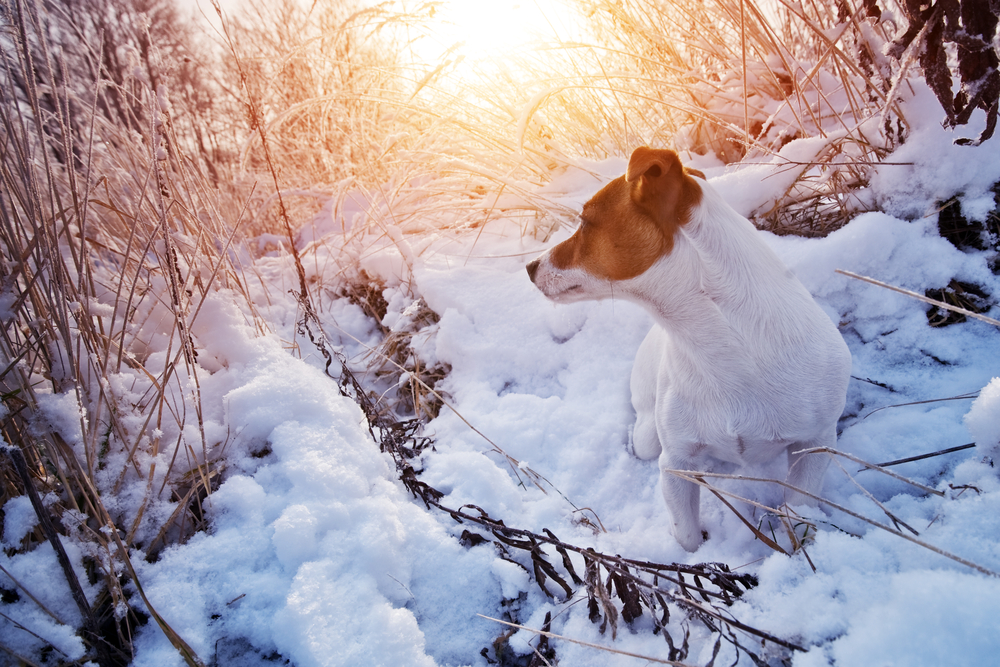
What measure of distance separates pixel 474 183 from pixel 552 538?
267cm

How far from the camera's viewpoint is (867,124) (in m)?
2.24

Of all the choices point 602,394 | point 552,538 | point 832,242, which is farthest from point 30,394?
point 832,242

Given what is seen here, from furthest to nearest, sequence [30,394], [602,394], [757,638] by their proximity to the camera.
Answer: [602,394]
[30,394]
[757,638]

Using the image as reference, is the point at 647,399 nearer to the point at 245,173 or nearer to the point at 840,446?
the point at 840,446

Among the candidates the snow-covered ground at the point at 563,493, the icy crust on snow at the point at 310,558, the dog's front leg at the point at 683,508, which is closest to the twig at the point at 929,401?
the snow-covered ground at the point at 563,493

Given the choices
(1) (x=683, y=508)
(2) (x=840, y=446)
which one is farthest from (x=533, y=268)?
(2) (x=840, y=446)

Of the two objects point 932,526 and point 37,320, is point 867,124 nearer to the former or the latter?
point 932,526

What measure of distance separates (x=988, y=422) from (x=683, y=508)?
2.57 feet

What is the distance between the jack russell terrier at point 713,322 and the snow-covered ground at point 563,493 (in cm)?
25

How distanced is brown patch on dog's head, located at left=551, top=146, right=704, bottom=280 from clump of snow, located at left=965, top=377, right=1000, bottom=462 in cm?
81

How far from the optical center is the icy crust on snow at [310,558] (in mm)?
1052

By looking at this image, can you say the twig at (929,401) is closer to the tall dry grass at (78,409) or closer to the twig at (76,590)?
the tall dry grass at (78,409)

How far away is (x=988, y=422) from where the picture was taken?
3.63 ft

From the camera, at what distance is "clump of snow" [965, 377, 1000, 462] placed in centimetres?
109
